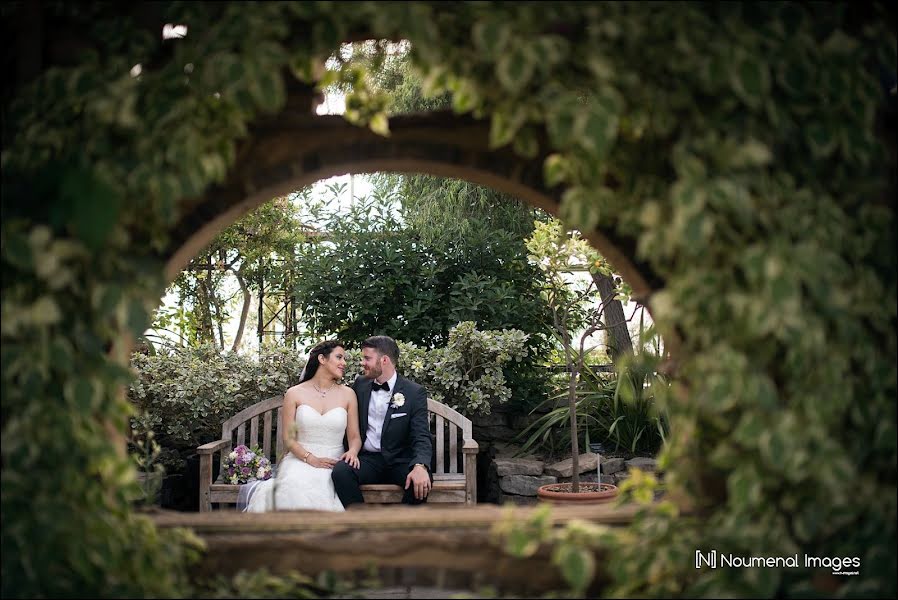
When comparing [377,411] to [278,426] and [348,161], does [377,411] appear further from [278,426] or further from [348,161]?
[348,161]

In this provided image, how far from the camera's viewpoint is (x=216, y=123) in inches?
80.5

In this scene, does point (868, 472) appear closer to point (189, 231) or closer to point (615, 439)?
A: point (189, 231)

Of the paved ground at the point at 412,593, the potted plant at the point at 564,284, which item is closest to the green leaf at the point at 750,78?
the paved ground at the point at 412,593

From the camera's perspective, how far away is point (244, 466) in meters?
4.90

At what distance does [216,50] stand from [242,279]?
601 centimetres

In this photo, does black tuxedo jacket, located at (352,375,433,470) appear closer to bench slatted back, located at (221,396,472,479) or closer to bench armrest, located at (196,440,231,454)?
bench slatted back, located at (221,396,472,479)

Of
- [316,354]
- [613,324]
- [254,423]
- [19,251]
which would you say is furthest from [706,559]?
[613,324]

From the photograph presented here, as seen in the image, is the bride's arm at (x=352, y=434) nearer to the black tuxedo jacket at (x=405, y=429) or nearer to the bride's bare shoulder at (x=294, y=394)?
the black tuxedo jacket at (x=405, y=429)

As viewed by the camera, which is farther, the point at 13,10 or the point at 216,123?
the point at 13,10

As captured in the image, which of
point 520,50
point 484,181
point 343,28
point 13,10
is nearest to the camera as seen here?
point 520,50

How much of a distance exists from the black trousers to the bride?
58mm

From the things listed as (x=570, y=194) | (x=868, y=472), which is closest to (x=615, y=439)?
(x=868, y=472)

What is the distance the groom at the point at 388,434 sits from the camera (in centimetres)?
439

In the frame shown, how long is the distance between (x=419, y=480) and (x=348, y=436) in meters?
0.54
